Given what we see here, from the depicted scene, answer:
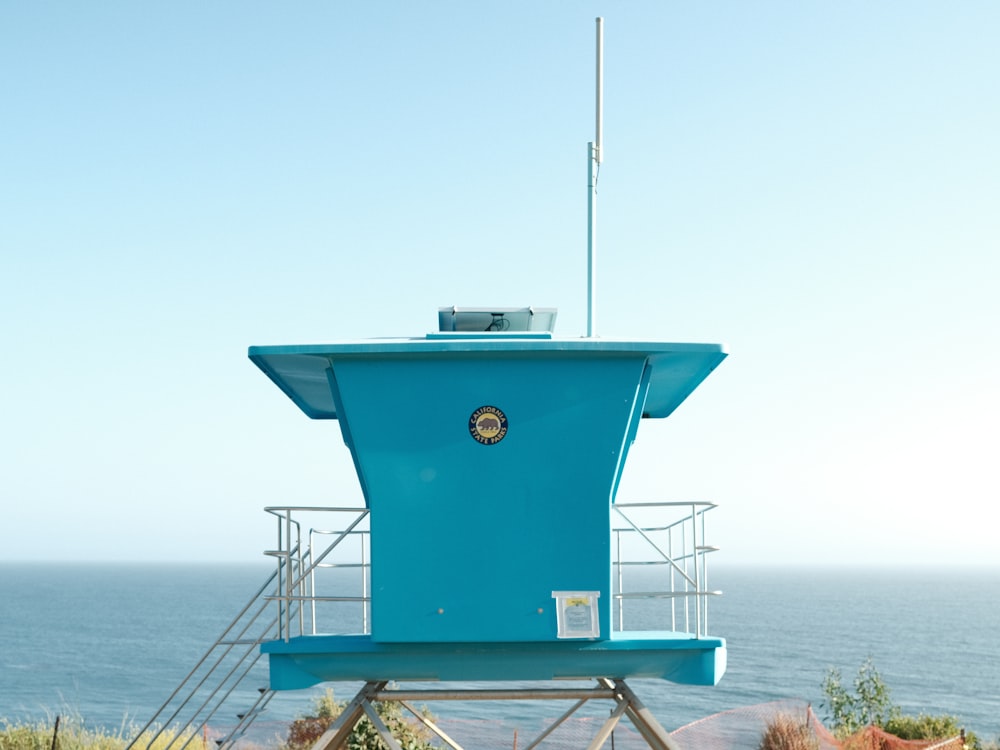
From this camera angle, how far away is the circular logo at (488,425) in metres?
12.1

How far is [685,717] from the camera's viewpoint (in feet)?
229

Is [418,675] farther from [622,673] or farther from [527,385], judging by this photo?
[527,385]

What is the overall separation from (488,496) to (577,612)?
1403 millimetres

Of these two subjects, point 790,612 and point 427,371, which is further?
point 790,612

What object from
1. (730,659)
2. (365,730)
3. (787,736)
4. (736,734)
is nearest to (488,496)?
(365,730)

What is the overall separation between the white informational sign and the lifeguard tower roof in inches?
0.5

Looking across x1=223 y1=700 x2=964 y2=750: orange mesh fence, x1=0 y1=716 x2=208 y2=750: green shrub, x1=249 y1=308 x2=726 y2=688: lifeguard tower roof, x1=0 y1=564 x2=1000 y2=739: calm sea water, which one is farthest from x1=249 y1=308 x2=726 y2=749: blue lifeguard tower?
x1=0 y1=564 x2=1000 y2=739: calm sea water

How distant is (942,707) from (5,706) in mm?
60621

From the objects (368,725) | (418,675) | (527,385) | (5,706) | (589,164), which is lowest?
(5,706)

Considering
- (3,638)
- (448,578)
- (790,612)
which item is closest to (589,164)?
(448,578)

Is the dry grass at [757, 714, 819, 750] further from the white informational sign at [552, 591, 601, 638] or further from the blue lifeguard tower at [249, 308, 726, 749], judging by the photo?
the white informational sign at [552, 591, 601, 638]

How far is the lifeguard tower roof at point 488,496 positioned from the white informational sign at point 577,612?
0.01 meters

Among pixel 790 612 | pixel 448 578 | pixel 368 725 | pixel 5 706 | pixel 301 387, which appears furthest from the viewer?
pixel 790 612

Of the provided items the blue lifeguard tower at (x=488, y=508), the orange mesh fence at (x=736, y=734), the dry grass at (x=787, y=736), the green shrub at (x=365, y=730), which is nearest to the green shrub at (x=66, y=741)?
the orange mesh fence at (x=736, y=734)
